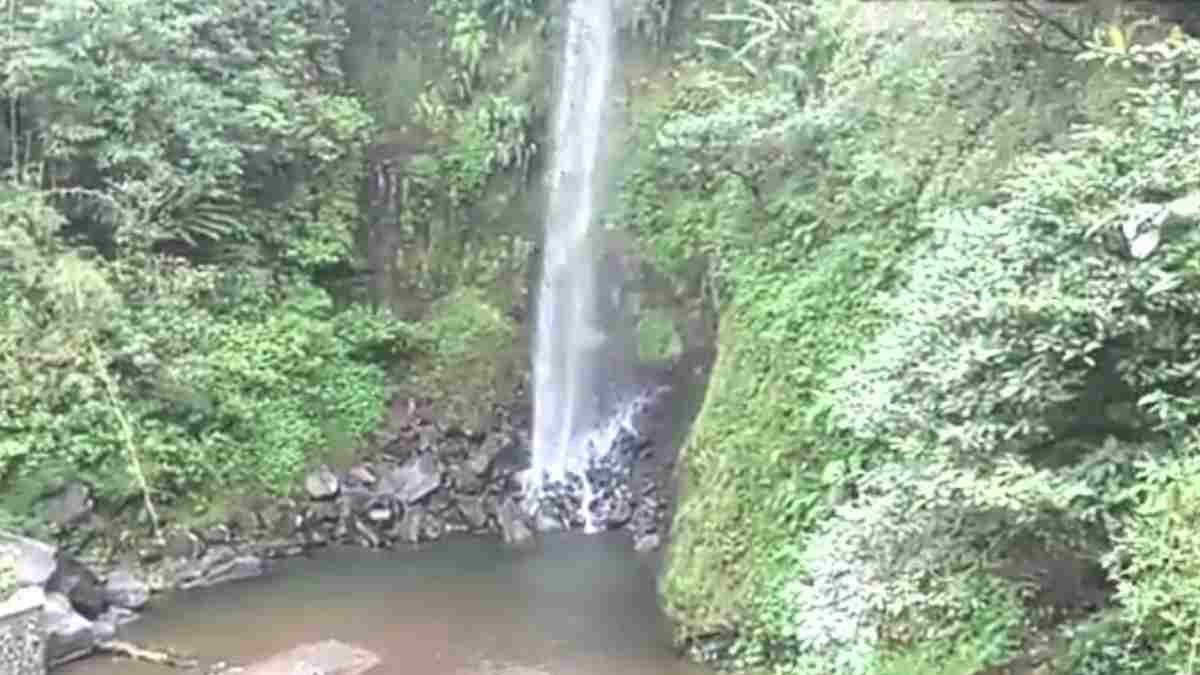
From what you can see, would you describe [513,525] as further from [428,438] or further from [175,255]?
[175,255]

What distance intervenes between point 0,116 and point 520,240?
416 centimetres

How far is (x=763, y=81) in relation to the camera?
9773 mm

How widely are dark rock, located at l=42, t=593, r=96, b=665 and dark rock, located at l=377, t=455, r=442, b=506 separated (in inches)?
117

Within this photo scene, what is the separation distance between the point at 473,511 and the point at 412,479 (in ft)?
1.76

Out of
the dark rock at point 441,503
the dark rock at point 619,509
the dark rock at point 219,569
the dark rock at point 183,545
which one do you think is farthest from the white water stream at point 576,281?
the dark rock at point 183,545

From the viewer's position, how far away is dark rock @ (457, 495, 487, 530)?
1059 cm

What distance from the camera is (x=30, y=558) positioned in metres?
8.05

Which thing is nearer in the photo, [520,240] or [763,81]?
[763,81]

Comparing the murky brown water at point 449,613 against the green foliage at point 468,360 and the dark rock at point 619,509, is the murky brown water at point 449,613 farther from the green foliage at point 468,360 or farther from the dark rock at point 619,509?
the green foliage at point 468,360

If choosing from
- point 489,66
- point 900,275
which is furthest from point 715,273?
point 489,66

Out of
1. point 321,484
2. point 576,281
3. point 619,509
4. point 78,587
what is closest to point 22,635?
point 78,587

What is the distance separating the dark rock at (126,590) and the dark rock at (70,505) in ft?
1.51

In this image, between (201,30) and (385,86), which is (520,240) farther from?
(201,30)

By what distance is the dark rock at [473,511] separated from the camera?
34.8 ft
